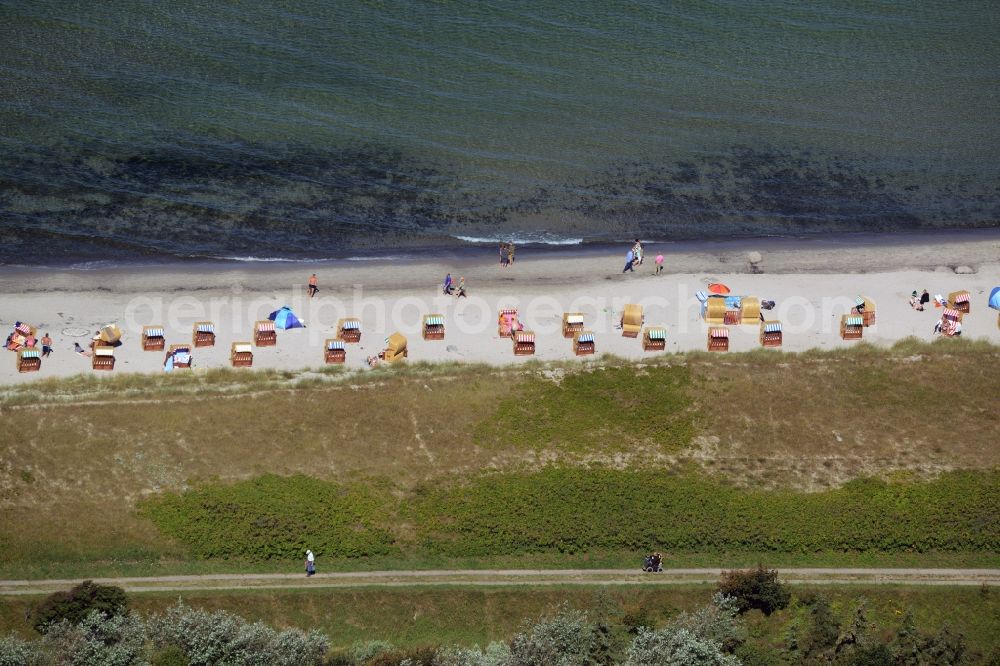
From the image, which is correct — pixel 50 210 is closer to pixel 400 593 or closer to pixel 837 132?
pixel 400 593

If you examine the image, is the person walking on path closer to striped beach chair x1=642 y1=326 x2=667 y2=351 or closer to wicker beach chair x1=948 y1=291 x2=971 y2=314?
striped beach chair x1=642 y1=326 x2=667 y2=351

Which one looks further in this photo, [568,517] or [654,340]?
[654,340]

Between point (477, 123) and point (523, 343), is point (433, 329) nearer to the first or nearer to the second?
point (523, 343)

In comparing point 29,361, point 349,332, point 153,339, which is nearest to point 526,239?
point 349,332

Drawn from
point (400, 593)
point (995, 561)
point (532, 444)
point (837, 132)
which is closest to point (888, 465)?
point (995, 561)

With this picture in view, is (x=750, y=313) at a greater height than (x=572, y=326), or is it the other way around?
(x=750, y=313)

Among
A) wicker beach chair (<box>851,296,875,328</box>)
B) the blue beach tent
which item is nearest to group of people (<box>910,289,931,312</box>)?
wicker beach chair (<box>851,296,875,328</box>)
